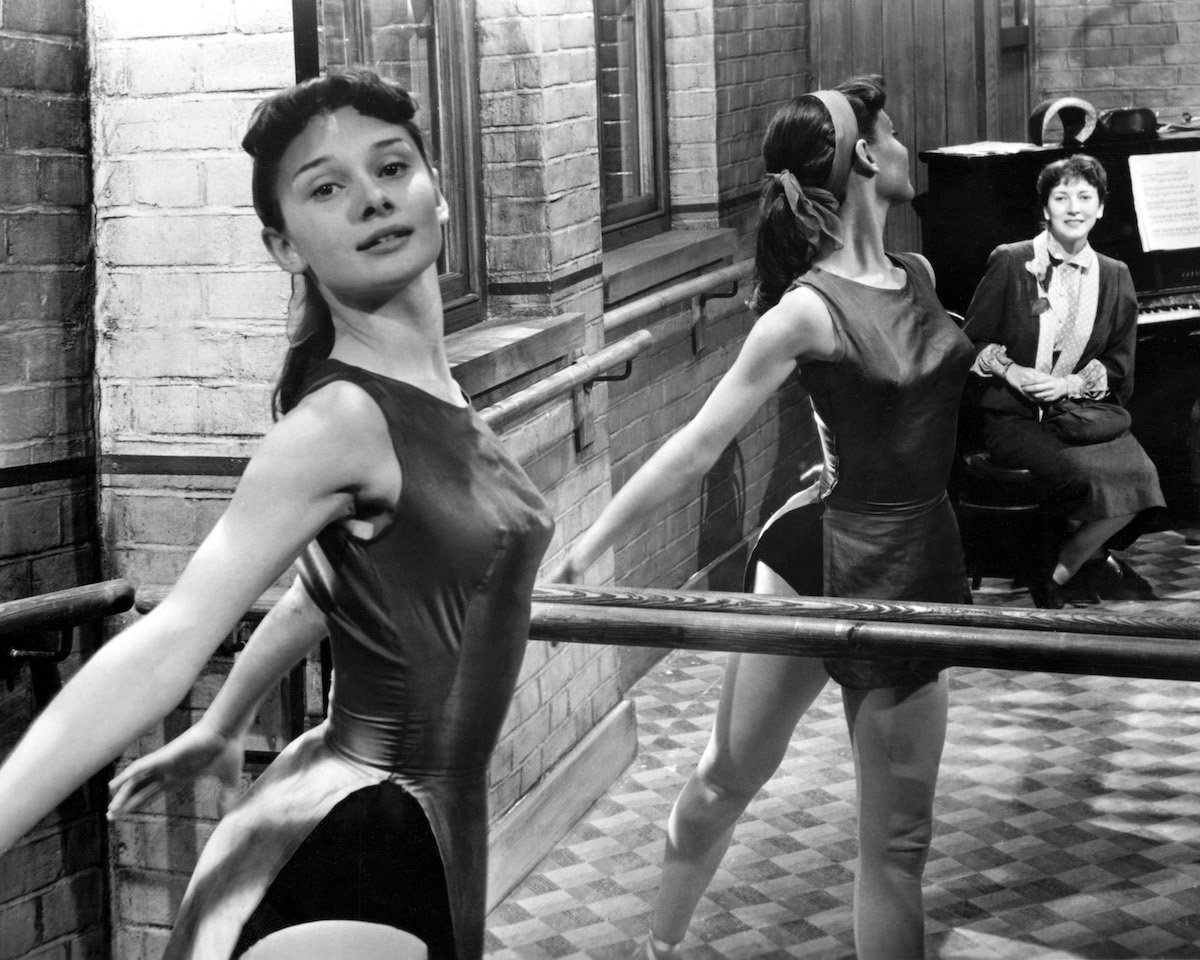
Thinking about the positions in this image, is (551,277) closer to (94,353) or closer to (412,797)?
(94,353)

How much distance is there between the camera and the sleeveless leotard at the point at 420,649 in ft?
4.87

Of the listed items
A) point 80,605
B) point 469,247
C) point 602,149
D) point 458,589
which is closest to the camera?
point 458,589

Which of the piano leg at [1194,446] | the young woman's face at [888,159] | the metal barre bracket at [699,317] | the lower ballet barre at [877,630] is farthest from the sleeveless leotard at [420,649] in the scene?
the piano leg at [1194,446]

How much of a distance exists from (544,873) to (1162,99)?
550cm

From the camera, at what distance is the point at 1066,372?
11.8 feet

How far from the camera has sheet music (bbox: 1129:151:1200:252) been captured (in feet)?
16.5

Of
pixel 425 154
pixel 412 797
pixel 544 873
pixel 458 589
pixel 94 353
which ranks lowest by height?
pixel 544 873

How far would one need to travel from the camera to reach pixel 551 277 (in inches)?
127

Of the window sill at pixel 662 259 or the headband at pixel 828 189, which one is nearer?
the headband at pixel 828 189

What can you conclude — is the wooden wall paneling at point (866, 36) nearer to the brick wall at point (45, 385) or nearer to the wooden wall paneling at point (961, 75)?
the wooden wall paneling at point (961, 75)

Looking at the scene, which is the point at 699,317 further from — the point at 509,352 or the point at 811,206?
the point at 811,206

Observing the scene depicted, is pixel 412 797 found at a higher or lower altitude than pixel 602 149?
lower

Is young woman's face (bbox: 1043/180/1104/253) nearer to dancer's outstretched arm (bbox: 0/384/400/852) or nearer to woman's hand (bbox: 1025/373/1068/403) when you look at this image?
woman's hand (bbox: 1025/373/1068/403)

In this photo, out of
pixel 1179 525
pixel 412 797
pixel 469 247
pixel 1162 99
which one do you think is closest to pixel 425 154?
pixel 412 797
